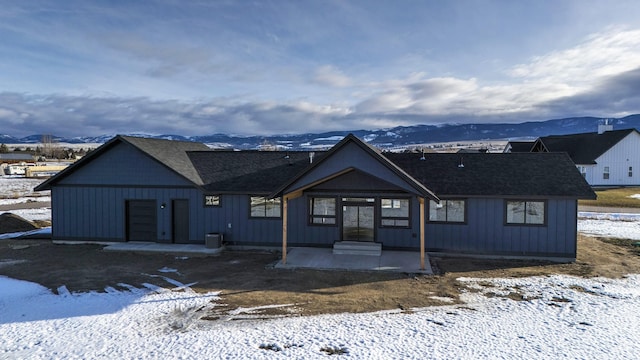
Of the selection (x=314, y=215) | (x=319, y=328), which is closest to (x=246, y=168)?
(x=314, y=215)

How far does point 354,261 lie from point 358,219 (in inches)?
92.0

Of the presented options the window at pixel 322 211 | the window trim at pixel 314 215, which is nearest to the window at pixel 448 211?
the window trim at pixel 314 215

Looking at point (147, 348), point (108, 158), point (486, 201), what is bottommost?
point (147, 348)

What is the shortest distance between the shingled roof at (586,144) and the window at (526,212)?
3327 cm

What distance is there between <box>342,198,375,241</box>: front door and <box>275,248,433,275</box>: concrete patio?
1.02 m

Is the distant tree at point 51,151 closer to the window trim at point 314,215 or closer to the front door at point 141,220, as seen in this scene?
the front door at point 141,220

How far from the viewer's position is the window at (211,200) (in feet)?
60.5

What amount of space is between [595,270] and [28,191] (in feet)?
162

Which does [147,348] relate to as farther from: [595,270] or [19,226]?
[19,226]

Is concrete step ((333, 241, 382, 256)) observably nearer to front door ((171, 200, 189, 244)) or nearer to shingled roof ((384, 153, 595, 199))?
shingled roof ((384, 153, 595, 199))

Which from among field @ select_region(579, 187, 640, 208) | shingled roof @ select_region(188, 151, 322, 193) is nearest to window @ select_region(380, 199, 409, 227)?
shingled roof @ select_region(188, 151, 322, 193)

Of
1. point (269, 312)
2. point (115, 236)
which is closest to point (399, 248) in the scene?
point (269, 312)

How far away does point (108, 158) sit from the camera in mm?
18953

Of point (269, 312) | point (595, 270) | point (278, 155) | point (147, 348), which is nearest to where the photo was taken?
point (147, 348)
